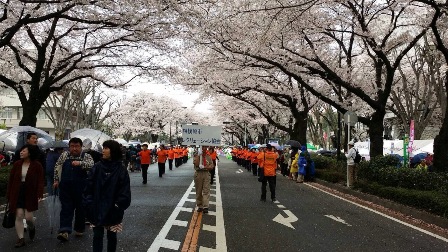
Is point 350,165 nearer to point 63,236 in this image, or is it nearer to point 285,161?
point 285,161

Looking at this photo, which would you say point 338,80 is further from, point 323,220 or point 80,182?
point 80,182

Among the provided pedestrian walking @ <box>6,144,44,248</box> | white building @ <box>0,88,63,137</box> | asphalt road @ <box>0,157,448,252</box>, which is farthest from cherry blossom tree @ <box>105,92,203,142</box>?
pedestrian walking @ <box>6,144,44,248</box>

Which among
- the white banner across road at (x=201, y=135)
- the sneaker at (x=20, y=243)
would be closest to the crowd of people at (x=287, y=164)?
the white banner across road at (x=201, y=135)

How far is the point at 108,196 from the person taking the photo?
566 cm

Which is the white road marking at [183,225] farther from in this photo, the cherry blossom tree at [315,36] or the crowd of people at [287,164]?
the cherry blossom tree at [315,36]

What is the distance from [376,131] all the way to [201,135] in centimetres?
906

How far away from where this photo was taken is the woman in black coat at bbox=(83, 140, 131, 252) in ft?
18.5

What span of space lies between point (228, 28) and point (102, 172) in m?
14.7

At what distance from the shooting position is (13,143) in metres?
29.0

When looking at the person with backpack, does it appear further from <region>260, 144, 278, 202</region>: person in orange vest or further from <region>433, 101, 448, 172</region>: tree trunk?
<region>260, 144, 278, 202</region>: person in orange vest

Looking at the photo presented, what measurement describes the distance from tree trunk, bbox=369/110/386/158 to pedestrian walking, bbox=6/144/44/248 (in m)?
14.8

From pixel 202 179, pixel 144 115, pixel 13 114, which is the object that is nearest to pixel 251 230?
pixel 202 179

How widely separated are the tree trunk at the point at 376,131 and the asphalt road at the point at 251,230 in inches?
278

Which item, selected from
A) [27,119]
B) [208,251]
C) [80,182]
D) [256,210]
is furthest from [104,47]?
[208,251]
